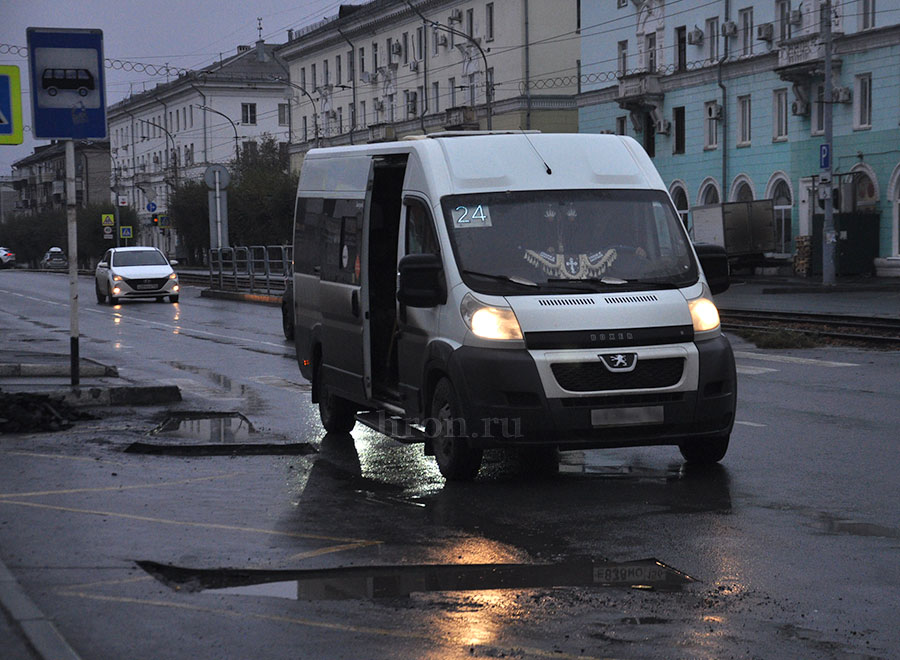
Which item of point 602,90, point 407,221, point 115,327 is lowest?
point 115,327

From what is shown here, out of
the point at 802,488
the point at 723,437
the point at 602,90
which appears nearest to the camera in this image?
the point at 802,488

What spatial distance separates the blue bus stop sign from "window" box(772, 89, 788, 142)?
41499mm

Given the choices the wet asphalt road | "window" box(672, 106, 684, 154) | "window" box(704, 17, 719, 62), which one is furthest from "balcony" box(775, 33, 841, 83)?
the wet asphalt road

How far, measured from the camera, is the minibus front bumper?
8.88 meters

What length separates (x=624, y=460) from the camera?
10297mm

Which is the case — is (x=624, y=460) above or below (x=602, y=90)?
below

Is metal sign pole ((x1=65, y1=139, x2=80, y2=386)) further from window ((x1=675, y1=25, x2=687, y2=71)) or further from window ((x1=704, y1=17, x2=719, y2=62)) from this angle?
window ((x1=675, y1=25, x2=687, y2=71))

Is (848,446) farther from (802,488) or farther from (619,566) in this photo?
(619,566)

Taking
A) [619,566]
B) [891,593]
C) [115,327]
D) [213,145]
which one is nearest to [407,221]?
[619,566]

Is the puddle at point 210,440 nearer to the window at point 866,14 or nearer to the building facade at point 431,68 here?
the window at point 866,14

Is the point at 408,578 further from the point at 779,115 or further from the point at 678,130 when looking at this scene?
the point at 678,130

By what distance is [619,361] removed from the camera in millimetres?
8969

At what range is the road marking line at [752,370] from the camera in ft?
56.6

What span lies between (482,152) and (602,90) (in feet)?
182
